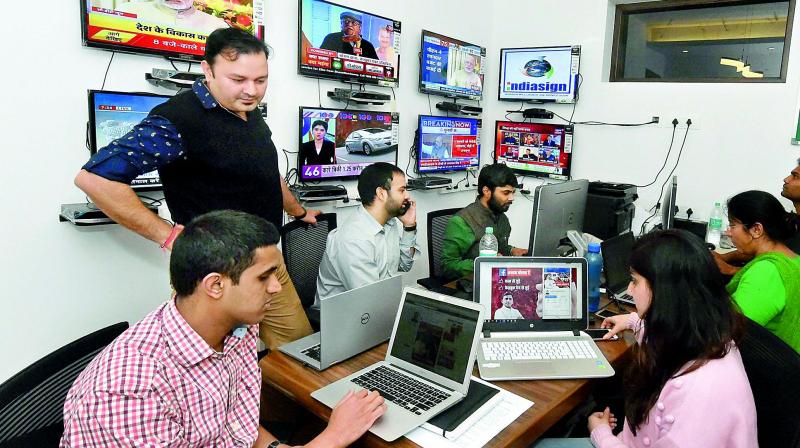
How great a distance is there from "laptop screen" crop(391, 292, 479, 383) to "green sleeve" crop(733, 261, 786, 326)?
993 mm

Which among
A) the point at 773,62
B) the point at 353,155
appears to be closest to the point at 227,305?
the point at 353,155

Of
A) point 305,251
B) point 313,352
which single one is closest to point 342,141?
point 305,251

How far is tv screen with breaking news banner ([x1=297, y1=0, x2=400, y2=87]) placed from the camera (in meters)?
3.19

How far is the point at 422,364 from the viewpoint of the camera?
1.46 m

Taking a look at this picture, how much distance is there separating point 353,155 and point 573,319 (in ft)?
6.92

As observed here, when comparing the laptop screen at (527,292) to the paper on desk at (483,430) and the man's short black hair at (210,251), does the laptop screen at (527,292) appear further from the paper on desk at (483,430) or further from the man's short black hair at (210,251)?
the man's short black hair at (210,251)

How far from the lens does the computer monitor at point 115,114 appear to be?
2.32 m

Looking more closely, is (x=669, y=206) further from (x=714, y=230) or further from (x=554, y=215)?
(x=554, y=215)

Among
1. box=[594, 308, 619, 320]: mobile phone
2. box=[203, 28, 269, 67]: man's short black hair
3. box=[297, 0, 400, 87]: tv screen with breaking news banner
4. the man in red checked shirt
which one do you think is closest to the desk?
the man in red checked shirt

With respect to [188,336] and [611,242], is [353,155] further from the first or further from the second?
[188,336]

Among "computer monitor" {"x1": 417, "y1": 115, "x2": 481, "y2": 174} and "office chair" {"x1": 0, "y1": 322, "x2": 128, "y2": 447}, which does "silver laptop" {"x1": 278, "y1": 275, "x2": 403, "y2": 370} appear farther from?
"computer monitor" {"x1": 417, "y1": 115, "x2": 481, "y2": 174}

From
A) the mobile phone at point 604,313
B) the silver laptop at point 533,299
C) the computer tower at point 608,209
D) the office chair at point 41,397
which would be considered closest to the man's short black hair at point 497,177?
the computer tower at point 608,209

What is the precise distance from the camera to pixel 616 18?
A: 4227 mm

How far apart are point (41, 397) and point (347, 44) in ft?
9.47
